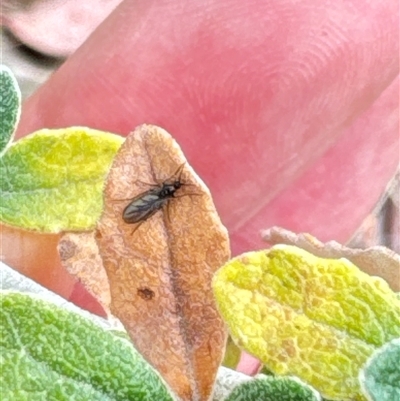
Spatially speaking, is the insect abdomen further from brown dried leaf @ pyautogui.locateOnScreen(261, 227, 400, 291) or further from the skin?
the skin

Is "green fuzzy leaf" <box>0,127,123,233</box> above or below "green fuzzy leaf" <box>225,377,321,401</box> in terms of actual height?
below

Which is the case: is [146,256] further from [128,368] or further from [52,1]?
[52,1]

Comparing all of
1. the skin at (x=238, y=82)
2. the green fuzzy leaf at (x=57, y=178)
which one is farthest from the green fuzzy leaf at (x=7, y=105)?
the skin at (x=238, y=82)

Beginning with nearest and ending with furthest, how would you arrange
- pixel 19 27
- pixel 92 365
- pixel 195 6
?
pixel 92 365
pixel 195 6
pixel 19 27

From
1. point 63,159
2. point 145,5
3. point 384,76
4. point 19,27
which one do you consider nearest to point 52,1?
point 19,27

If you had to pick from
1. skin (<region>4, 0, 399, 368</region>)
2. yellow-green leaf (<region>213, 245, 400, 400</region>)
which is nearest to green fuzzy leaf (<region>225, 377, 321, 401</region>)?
yellow-green leaf (<region>213, 245, 400, 400</region>)

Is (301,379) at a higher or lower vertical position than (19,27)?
higher

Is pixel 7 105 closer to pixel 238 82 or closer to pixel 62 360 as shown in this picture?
pixel 62 360
